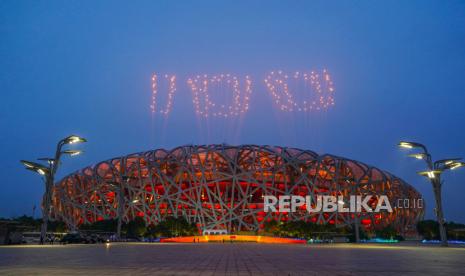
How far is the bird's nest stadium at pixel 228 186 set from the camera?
254 ft

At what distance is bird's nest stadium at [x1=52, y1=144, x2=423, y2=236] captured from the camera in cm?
7750

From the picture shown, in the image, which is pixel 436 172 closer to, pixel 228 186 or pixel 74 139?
pixel 74 139

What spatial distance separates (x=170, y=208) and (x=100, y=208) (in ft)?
50.6

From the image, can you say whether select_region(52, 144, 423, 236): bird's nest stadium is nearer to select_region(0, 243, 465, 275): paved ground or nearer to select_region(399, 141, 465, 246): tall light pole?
select_region(399, 141, 465, 246): tall light pole

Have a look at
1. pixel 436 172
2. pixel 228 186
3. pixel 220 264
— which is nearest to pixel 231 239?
pixel 228 186

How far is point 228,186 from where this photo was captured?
80312 mm

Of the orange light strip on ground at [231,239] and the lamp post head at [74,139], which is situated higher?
Result: the lamp post head at [74,139]

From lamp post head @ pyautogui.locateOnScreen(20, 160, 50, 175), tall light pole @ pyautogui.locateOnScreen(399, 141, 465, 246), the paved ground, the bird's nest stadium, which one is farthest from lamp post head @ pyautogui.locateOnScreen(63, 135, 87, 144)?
the bird's nest stadium

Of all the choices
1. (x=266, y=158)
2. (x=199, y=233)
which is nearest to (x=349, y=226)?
(x=266, y=158)

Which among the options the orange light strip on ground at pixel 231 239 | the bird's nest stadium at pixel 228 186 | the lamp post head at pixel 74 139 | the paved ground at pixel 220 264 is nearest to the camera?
the paved ground at pixel 220 264

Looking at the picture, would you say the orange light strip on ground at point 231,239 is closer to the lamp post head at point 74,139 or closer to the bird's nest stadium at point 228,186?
the bird's nest stadium at point 228,186

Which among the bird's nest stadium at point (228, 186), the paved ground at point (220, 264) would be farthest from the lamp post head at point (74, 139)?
the bird's nest stadium at point (228, 186)

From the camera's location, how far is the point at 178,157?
81.0m

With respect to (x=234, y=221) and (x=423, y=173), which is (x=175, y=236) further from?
(x=423, y=173)
